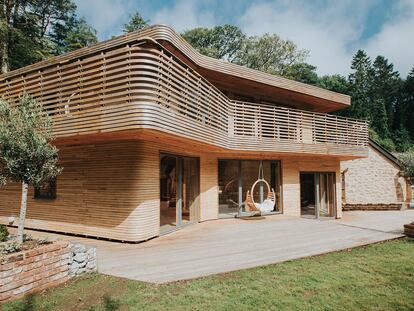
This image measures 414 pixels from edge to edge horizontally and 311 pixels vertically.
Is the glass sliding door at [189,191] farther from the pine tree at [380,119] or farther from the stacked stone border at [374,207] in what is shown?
the pine tree at [380,119]

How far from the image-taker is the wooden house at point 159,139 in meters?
6.49

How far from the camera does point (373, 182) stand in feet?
61.5

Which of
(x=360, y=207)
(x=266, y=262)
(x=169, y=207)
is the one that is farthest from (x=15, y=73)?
(x=360, y=207)

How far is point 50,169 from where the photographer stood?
5680 millimetres

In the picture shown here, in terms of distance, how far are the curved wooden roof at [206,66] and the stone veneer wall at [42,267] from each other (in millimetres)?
4647

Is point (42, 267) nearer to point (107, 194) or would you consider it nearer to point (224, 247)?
point (107, 194)

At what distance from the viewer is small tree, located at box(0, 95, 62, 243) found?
5.18m

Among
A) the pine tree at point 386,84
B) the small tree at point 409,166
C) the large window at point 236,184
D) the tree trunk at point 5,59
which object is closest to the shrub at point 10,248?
the large window at point 236,184

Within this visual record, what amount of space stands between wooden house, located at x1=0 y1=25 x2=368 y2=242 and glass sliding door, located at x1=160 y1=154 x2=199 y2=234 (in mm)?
40

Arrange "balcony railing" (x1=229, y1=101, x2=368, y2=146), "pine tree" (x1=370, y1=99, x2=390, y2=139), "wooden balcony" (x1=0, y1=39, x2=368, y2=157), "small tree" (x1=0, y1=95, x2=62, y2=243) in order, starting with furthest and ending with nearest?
"pine tree" (x1=370, y1=99, x2=390, y2=139), "balcony railing" (x1=229, y1=101, x2=368, y2=146), "wooden balcony" (x1=0, y1=39, x2=368, y2=157), "small tree" (x1=0, y1=95, x2=62, y2=243)

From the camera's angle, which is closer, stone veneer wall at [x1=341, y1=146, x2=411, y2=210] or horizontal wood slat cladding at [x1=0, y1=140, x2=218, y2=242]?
horizontal wood slat cladding at [x1=0, y1=140, x2=218, y2=242]

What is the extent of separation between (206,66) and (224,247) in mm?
6574

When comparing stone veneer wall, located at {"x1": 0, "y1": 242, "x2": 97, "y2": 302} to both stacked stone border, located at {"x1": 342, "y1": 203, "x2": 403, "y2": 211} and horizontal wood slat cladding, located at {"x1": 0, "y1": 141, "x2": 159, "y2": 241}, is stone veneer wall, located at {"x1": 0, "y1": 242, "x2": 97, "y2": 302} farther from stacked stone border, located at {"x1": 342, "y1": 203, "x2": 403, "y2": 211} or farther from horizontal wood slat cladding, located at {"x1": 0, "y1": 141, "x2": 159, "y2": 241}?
stacked stone border, located at {"x1": 342, "y1": 203, "x2": 403, "y2": 211}

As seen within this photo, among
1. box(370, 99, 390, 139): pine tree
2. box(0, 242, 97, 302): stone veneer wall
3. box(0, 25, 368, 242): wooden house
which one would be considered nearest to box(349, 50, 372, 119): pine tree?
box(370, 99, 390, 139): pine tree
